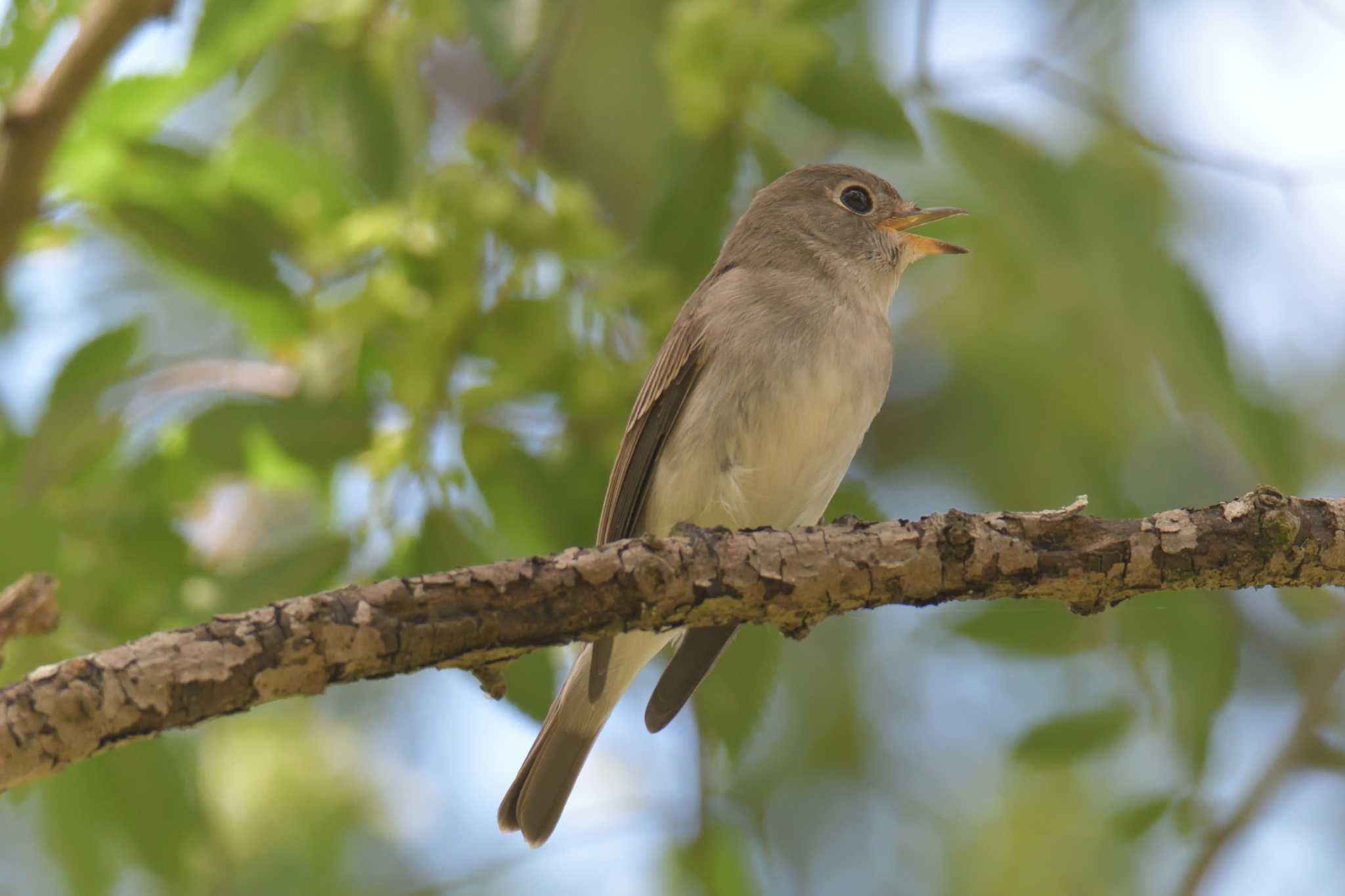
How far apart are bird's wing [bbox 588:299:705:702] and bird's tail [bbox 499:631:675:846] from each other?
0.18 feet

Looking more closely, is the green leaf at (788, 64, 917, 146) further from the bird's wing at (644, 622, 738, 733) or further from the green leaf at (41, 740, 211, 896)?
the green leaf at (41, 740, 211, 896)

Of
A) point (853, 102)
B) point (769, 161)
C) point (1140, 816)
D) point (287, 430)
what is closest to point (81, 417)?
point (287, 430)

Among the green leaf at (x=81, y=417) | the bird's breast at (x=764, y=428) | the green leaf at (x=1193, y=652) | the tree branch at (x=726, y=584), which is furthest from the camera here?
the bird's breast at (x=764, y=428)

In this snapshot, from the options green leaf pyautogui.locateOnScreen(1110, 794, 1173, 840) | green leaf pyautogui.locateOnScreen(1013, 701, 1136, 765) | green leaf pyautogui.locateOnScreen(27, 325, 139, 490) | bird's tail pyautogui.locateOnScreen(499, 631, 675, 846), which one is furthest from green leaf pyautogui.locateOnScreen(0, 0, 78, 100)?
green leaf pyautogui.locateOnScreen(1110, 794, 1173, 840)

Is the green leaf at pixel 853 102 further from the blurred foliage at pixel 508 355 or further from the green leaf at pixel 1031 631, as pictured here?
the green leaf at pixel 1031 631

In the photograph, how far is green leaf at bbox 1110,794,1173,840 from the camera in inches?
127

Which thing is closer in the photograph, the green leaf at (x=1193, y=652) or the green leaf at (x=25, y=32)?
the green leaf at (x=1193, y=652)

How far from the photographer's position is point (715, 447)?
3869mm

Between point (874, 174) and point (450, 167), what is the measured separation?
1819 mm

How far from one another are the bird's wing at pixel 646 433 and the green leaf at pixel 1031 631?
0.97 meters

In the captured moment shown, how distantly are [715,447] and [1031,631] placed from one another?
102 cm

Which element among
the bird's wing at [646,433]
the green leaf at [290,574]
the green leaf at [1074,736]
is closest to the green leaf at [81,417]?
the green leaf at [290,574]

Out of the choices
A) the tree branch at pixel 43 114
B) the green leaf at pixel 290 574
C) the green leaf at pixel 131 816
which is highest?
the tree branch at pixel 43 114

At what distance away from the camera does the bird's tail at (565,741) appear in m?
3.80
